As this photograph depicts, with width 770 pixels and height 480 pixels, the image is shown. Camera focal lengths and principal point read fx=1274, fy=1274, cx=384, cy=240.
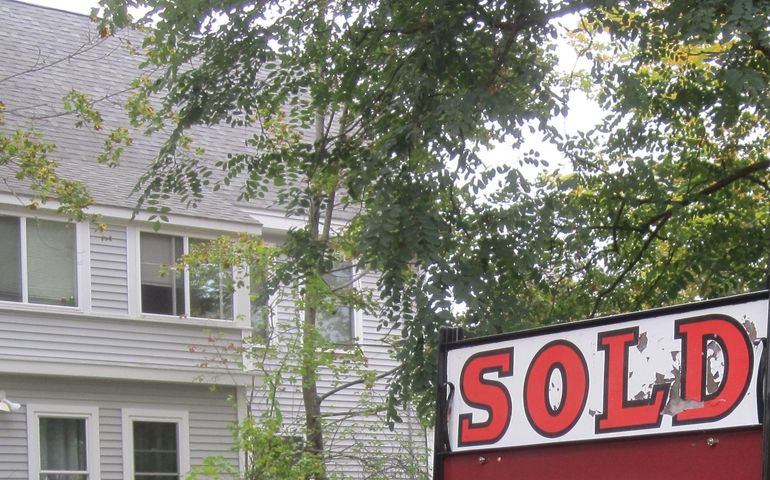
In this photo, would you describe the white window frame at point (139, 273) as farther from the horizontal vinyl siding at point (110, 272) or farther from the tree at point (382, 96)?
the tree at point (382, 96)

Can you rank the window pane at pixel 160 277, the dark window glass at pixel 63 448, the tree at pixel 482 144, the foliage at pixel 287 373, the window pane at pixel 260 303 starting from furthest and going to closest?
the window pane at pixel 160 277
the dark window glass at pixel 63 448
the foliage at pixel 287 373
the window pane at pixel 260 303
the tree at pixel 482 144

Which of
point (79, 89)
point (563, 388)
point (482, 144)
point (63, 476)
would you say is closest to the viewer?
point (563, 388)

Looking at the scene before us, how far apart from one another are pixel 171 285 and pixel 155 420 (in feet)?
7.02

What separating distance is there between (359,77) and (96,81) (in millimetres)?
10172

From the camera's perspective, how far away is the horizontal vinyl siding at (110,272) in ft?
63.5

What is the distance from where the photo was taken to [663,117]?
1416 centimetres

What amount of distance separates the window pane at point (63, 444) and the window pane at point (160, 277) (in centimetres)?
218

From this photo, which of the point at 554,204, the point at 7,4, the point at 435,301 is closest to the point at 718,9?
the point at 554,204

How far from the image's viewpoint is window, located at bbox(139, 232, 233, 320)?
65.4ft

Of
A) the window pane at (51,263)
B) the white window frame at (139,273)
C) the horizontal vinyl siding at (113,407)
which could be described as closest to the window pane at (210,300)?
the white window frame at (139,273)

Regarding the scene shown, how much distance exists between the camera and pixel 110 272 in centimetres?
1955

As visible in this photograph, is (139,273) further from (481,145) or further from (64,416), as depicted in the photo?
(481,145)

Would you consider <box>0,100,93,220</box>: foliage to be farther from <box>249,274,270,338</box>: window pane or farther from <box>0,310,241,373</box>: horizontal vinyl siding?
<box>0,310,241,373</box>: horizontal vinyl siding

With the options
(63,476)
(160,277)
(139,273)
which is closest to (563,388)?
(63,476)
